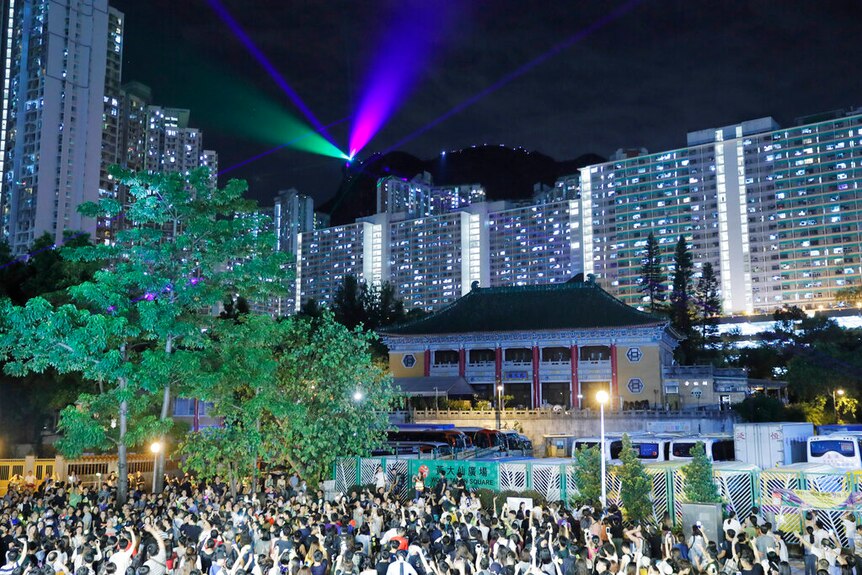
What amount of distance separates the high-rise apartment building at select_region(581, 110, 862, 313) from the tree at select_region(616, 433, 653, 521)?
102415mm

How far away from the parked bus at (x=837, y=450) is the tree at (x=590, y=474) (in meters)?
8.32

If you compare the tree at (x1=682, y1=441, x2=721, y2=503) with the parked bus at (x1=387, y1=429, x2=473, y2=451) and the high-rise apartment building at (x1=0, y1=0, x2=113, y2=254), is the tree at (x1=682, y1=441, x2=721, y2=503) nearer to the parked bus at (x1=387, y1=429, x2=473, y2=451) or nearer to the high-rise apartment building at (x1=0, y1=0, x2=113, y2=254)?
the parked bus at (x1=387, y1=429, x2=473, y2=451)

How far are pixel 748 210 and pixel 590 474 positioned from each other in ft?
351

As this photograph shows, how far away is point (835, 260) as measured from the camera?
109 m

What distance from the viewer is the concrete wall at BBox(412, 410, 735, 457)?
43188 millimetres

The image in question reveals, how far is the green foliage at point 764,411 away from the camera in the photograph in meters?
47.9

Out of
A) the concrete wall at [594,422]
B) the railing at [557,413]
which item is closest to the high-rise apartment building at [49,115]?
the railing at [557,413]

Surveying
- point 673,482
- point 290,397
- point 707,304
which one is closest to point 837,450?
point 673,482

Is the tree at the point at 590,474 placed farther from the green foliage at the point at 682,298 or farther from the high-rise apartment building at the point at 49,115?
the high-rise apartment building at the point at 49,115

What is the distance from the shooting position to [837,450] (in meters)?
24.0

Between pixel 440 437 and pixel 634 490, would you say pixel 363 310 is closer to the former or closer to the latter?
pixel 440 437

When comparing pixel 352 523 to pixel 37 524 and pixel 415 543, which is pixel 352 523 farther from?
pixel 37 524

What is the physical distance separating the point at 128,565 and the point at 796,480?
46.7 feet

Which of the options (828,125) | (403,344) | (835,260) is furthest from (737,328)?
(403,344)
